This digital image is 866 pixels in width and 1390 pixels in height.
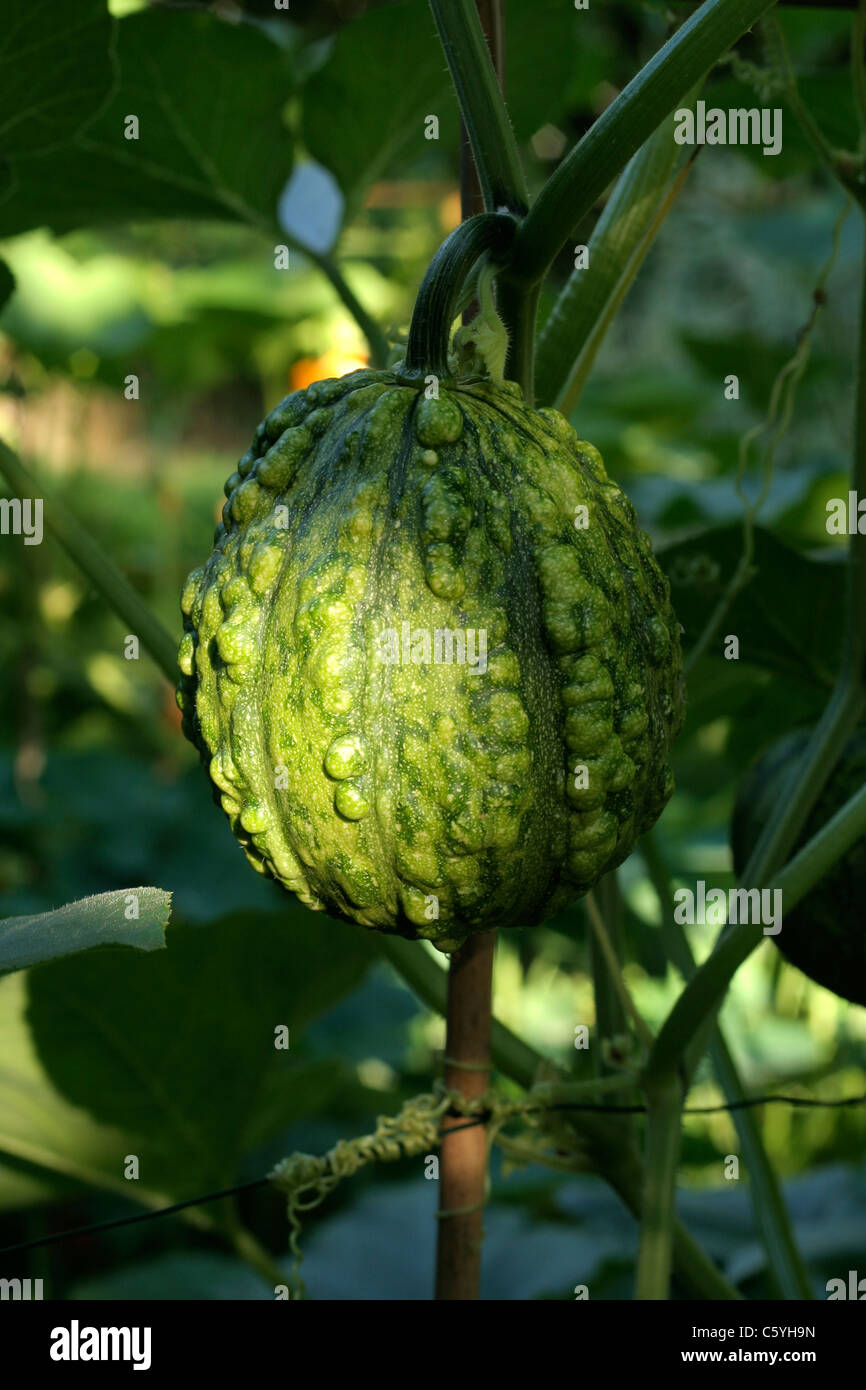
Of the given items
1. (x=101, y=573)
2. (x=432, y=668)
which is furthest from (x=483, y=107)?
(x=101, y=573)

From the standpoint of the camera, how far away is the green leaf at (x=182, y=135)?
3.51ft

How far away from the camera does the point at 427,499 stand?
61 centimetres

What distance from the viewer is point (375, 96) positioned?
3.72ft

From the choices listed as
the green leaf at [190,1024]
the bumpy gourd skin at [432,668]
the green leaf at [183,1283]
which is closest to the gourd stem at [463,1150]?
the bumpy gourd skin at [432,668]

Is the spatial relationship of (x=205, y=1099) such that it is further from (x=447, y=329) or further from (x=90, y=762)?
(x=90, y=762)

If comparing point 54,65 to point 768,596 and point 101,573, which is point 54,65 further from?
point 768,596

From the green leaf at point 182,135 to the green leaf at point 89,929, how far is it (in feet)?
2.15

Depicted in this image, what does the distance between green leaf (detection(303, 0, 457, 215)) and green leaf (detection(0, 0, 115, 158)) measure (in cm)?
30

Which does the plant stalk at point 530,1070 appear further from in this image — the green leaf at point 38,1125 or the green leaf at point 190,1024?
the green leaf at point 38,1125

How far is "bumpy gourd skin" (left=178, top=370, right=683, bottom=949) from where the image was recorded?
60cm

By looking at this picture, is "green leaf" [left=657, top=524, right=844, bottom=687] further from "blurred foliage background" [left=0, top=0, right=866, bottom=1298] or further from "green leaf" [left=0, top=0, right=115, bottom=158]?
"green leaf" [left=0, top=0, right=115, bottom=158]

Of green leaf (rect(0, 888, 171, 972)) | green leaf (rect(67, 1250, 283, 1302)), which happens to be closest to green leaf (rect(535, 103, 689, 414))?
green leaf (rect(0, 888, 171, 972))

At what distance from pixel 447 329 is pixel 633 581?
0.48 ft

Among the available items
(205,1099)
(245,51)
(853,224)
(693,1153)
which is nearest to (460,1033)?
(205,1099)
